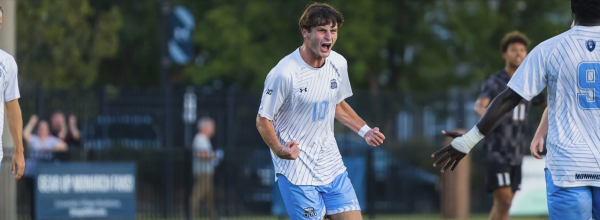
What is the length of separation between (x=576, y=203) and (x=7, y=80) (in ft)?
15.1

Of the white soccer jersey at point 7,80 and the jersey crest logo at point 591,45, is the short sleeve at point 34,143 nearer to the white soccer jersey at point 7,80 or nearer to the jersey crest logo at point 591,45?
the white soccer jersey at point 7,80

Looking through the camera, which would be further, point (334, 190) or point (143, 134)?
point (143, 134)

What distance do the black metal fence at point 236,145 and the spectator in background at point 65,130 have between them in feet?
1.22

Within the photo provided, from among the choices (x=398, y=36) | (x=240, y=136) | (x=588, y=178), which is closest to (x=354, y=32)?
(x=398, y=36)

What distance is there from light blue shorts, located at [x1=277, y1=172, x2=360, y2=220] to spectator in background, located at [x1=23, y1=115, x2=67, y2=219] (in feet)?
28.0

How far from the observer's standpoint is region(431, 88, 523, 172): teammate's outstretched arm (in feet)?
17.9

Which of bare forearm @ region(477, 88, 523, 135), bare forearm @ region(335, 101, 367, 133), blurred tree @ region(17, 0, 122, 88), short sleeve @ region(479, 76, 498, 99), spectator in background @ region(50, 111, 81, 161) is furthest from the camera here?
blurred tree @ region(17, 0, 122, 88)

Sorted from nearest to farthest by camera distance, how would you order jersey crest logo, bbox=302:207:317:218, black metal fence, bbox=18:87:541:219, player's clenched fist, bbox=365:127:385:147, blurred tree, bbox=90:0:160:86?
jersey crest logo, bbox=302:207:317:218, player's clenched fist, bbox=365:127:385:147, black metal fence, bbox=18:87:541:219, blurred tree, bbox=90:0:160:86

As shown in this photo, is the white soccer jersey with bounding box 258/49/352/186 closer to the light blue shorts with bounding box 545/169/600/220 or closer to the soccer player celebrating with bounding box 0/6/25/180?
the light blue shorts with bounding box 545/169/600/220

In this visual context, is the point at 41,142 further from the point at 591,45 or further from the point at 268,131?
the point at 591,45

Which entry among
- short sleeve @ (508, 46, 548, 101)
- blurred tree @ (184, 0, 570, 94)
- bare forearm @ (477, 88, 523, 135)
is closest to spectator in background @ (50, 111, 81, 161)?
blurred tree @ (184, 0, 570, 94)

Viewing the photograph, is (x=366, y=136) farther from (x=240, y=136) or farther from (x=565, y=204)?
(x=240, y=136)

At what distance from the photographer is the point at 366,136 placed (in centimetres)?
695

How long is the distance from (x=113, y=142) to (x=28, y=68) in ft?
26.7
